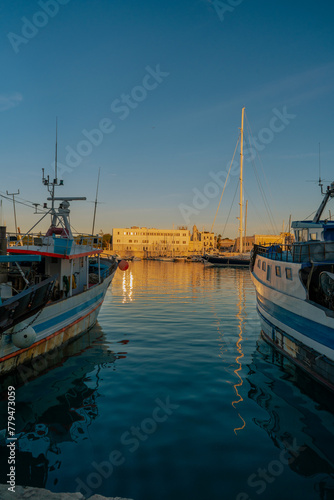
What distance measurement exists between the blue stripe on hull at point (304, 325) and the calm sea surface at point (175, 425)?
1.68 metres

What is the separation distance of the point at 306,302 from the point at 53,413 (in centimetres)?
995

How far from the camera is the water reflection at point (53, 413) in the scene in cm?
739

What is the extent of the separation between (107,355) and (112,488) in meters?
9.00

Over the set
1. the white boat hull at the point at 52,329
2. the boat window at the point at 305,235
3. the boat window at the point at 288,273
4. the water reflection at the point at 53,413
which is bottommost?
the water reflection at the point at 53,413

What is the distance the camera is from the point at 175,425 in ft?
29.9

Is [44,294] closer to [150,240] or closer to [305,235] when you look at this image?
[305,235]

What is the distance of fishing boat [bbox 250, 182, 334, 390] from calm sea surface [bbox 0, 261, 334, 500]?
888mm

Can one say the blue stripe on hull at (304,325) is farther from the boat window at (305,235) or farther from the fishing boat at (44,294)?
the fishing boat at (44,294)

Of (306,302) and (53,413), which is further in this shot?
(306,302)

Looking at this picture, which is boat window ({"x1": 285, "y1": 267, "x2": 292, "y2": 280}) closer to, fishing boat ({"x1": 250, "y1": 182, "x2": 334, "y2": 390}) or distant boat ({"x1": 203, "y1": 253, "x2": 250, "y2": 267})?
fishing boat ({"x1": 250, "y1": 182, "x2": 334, "y2": 390})

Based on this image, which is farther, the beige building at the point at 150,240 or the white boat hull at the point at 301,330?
the beige building at the point at 150,240

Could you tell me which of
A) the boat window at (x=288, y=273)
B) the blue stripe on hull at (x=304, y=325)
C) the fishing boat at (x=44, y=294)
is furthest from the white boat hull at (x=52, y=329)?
the boat window at (x=288, y=273)

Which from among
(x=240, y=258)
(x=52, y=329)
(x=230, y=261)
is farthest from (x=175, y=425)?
(x=230, y=261)

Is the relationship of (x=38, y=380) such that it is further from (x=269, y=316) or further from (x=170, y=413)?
(x=269, y=316)
